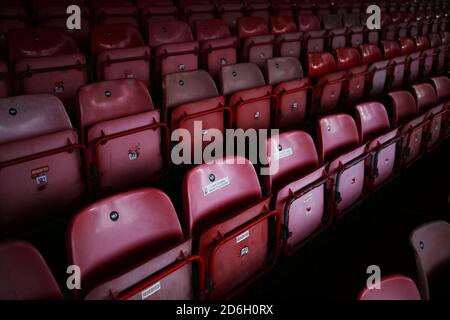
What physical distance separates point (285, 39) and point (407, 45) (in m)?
1.61

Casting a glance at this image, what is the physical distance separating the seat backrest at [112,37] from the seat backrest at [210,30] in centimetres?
62

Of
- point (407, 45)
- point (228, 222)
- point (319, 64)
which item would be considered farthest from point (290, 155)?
point (407, 45)

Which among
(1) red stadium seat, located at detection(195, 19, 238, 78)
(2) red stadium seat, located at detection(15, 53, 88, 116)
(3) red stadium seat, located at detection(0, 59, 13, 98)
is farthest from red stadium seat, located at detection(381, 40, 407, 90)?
(3) red stadium seat, located at detection(0, 59, 13, 98)

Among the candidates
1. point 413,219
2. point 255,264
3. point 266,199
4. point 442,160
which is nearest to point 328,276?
point 255,264

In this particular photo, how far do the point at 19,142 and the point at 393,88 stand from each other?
298 centimetres

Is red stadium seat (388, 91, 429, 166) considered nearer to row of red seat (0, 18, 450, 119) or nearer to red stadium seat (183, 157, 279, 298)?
row of red seat (0, 18, 450, 119)

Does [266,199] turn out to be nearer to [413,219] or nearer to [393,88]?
[413,219]

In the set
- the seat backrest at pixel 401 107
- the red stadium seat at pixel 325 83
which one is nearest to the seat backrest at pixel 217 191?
the red stadium seat at pixel 325 83

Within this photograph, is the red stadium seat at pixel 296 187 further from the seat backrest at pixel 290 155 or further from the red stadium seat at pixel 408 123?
the red stadium seat at pixel 408 123

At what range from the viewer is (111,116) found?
1575 mm

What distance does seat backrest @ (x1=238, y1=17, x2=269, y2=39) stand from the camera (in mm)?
3178

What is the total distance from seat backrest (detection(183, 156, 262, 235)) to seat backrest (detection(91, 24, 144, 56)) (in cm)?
149

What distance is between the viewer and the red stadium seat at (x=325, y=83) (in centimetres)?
234

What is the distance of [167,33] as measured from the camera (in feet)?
8.80
